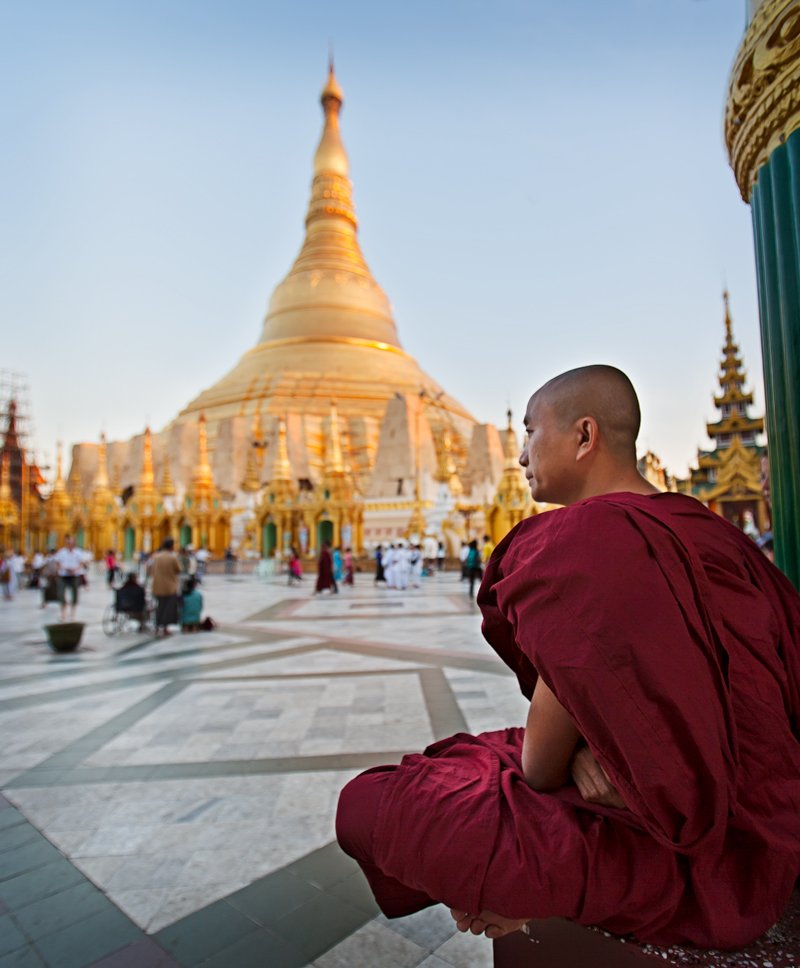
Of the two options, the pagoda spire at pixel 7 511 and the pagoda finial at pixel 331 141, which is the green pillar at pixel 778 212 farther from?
the pagoda finial at pixel 331 141

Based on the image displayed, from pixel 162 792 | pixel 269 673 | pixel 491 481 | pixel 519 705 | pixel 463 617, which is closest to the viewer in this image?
pixel 162 792

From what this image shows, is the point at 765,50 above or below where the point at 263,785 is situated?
above

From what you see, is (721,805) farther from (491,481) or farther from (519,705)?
(491,481)

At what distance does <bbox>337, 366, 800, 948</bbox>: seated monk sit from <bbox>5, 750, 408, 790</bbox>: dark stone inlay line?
1.94 meters

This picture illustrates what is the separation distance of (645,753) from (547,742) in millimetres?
234

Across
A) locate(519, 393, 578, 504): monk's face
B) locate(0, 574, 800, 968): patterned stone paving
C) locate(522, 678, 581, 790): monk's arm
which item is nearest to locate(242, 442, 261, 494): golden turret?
locate(0, 574, 800, 968): patterned stone paving

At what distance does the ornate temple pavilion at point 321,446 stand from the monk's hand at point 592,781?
2176cm

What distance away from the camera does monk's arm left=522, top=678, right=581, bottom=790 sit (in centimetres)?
117

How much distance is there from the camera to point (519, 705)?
419cm

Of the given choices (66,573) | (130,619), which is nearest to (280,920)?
(130,619)

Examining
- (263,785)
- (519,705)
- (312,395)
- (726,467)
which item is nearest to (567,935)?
(263,785)

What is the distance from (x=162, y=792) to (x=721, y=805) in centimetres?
253

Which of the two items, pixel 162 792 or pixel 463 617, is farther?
pixel 463 617

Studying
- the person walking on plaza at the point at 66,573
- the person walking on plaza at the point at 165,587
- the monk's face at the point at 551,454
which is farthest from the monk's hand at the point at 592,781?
the person walking on plaza at the point at 66,573
